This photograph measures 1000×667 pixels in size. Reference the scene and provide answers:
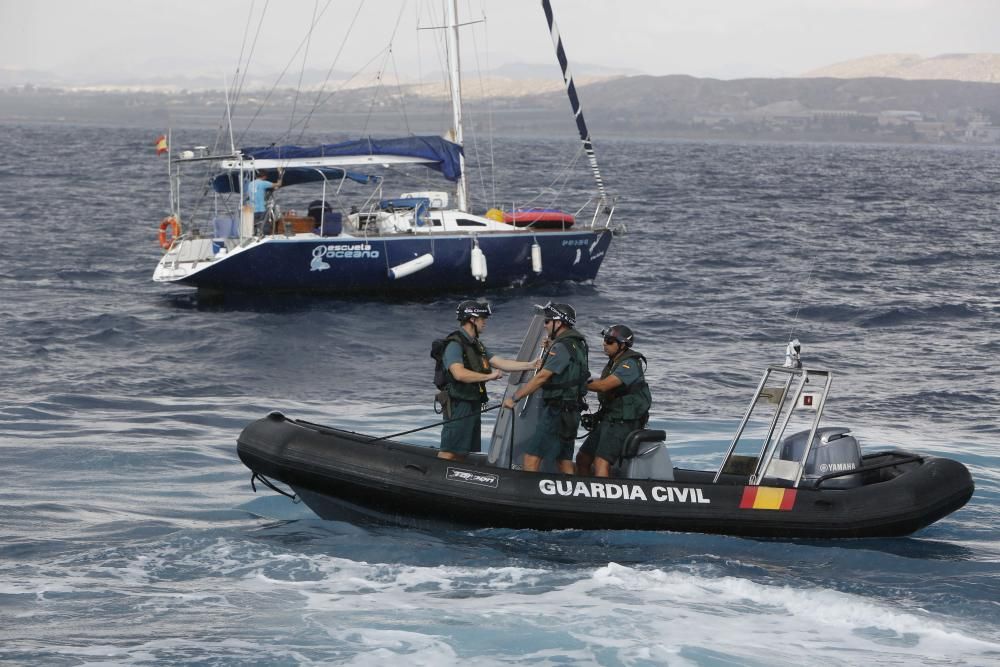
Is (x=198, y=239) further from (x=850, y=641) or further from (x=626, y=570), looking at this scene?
(x=850, y=641)

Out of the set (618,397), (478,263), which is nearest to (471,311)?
(618,397)

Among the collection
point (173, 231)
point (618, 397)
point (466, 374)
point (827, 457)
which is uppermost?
point (173, 231)

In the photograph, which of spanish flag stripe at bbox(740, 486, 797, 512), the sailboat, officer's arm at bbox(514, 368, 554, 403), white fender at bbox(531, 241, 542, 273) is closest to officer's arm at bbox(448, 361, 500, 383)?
officer's arm at bbox(514, 368, 554, 403)

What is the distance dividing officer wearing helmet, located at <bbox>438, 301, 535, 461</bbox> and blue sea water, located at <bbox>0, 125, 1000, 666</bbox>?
0.77m

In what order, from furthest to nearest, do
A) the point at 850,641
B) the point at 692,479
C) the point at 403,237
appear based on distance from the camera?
the point at 403,237 → the point at 692,479 → the point at 850,641

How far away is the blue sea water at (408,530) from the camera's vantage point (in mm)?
8602

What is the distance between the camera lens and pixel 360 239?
932 inches

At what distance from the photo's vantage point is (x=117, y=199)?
150 ft

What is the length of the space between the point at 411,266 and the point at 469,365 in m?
13.9

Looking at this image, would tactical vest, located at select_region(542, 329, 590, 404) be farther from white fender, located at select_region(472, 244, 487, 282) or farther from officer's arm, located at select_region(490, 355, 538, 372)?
white fender, located at select_region(472, 244, 487, 282)

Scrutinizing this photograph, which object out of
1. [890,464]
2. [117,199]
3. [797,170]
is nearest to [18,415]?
[890,464]

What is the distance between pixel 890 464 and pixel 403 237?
46.1 ft

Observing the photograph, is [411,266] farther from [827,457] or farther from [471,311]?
[827,457]

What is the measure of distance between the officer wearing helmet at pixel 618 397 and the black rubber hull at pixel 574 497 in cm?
39
